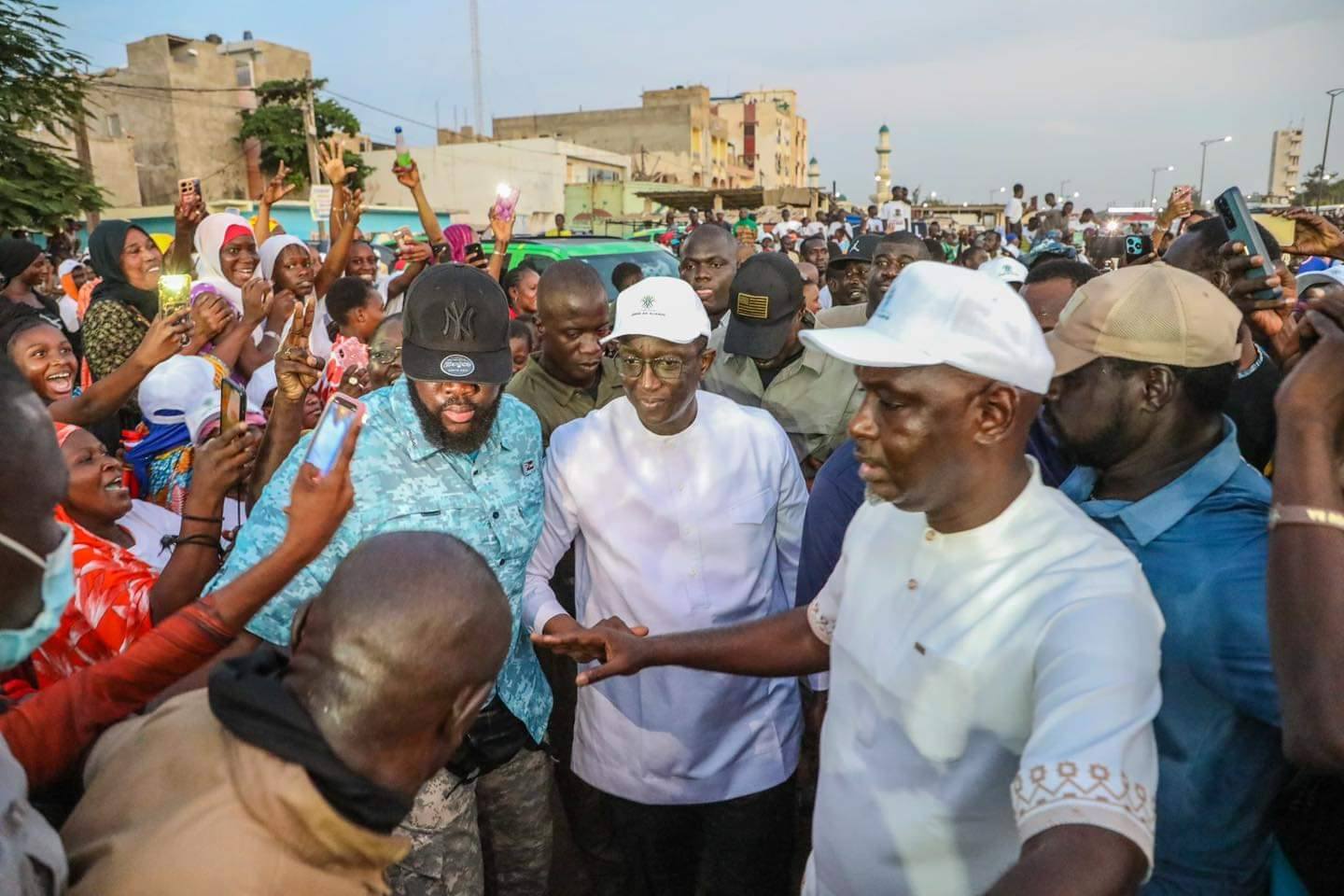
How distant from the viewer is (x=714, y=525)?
2893 mm

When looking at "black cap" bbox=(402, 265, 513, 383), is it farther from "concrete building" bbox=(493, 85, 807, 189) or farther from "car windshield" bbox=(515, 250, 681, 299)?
"concrete building" bbox=(493, 85, 807, 189)

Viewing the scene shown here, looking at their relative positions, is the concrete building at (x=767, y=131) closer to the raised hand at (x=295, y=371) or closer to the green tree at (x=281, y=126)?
the green tree at (x=281, y=126)

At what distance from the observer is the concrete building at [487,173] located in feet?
133

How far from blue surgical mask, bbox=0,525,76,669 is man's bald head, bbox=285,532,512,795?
1.19 ft

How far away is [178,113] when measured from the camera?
36.9 meters

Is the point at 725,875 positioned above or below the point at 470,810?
below

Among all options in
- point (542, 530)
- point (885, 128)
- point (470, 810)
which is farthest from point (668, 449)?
point (885, 128)

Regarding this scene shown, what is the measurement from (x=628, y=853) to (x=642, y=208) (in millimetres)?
35192

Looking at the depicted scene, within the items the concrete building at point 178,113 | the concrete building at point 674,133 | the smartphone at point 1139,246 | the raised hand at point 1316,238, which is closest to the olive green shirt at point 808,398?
the raised hand at point 1316,238

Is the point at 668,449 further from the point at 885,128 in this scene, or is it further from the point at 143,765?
the point at 885,128

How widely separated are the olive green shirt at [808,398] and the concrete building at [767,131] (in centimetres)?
7150

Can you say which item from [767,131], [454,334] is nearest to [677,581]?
[454,334]

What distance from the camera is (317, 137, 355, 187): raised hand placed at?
19.9 feet

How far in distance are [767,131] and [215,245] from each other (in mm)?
84627
